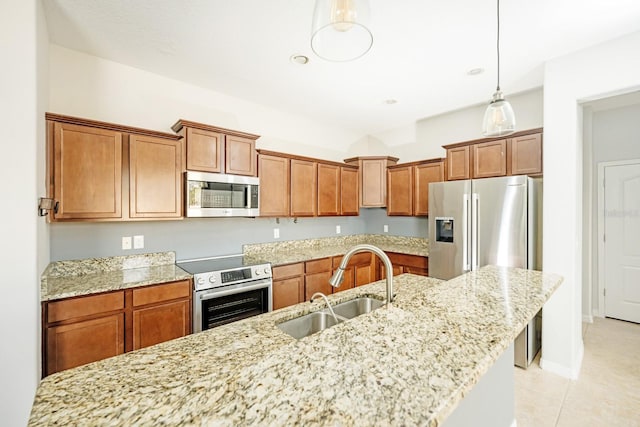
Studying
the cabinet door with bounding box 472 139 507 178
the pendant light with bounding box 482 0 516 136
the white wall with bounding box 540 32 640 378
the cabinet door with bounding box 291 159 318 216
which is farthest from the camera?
the cabinet door with bounding box 291 159 318 216

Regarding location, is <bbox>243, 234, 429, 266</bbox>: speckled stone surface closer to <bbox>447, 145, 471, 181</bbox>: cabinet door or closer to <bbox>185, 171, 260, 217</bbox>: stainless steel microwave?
<bbox>185, 171, 260, 217</bbox>: stainless steel microwave

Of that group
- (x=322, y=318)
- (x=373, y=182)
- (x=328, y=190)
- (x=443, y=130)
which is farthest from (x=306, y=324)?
(x=443, y=130)

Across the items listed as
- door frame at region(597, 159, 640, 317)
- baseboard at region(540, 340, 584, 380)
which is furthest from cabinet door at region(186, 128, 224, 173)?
door frame at region(597, 159, 640, 317)

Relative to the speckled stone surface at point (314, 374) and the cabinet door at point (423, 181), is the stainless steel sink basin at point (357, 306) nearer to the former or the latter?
the speckled stone surface at point (314, 374)

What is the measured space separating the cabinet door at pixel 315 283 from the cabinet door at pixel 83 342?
1856 mm

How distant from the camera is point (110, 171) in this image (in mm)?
2330

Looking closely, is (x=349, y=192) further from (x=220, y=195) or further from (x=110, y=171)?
(x=110, y=171)

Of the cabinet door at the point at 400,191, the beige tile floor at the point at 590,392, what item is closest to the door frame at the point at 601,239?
the beige tile floor at the point at 590,392

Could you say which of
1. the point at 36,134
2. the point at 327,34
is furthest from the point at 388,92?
the point at 36,134

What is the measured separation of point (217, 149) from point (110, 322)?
1.76 meters

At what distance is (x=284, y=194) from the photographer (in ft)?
11.6

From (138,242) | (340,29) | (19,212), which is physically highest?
(340,29)

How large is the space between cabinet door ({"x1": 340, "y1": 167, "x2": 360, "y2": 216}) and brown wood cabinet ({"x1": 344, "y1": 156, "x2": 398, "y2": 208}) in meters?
0.11

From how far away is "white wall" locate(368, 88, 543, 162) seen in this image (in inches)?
130
